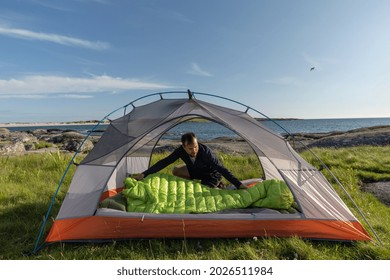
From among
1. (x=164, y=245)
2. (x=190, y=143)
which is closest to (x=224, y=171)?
(x=190, y=143)

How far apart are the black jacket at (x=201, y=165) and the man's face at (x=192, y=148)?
0.35ft

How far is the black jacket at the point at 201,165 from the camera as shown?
4184 millimetres

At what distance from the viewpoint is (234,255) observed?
112 inches

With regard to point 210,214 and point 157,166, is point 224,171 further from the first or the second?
point 157,166

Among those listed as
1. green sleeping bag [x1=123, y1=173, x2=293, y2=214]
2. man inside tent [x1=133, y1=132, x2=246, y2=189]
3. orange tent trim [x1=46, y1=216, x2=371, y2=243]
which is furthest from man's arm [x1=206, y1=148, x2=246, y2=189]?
orange tent trim [x1=46, y1=216, x2=371, y2=243]

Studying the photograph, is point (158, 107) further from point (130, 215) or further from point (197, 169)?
point (130, 215)

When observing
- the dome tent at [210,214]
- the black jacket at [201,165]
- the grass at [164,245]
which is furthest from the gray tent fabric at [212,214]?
the black jacket at [201,165]

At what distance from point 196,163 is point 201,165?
3.6 inches

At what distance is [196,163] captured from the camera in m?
4.48

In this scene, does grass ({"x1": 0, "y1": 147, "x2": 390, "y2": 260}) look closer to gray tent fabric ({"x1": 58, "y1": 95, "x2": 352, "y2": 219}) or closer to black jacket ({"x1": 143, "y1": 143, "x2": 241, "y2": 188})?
gray tent fabric ({"x1": 58, "y1": 95, "x2": 352, "y2": 219})

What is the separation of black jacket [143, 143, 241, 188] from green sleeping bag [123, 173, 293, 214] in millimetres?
300

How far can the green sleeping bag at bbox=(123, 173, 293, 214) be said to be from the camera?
11.5 ft

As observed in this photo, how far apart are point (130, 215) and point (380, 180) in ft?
18.4

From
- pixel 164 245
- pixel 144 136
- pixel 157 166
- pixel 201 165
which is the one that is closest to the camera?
pixel 164 245
